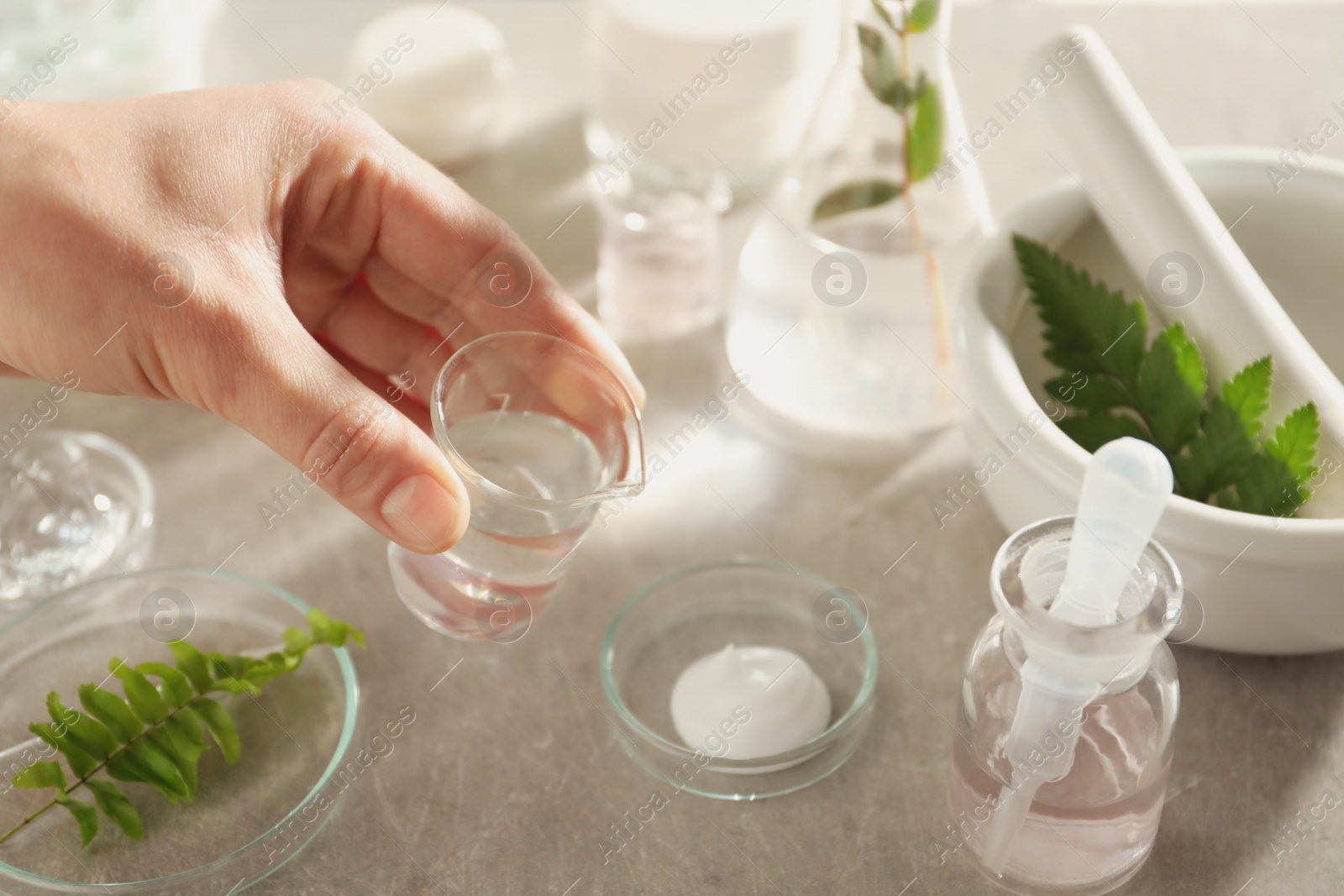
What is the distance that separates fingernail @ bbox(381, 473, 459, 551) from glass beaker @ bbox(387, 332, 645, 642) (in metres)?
0.04

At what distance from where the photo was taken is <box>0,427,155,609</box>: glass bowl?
82cm

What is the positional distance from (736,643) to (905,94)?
15.6 inches

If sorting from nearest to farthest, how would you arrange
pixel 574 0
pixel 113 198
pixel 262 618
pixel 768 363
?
pixel 113 198 < pixel 262 618 < pixel 768 363 < pixel 574 0

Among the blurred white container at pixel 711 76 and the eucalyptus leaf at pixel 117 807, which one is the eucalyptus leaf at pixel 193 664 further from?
the blurred white container at pixel 711 76

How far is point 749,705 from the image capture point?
714 millimetres

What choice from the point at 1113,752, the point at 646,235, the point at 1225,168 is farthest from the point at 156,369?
the point at 1225,168

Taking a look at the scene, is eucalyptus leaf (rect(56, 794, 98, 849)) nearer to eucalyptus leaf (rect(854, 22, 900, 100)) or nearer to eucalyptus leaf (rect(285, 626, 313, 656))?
eucalyptus leaf (rect(285, 626, 313, 656))

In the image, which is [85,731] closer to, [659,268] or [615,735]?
[615,735]

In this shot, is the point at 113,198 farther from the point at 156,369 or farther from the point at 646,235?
the point at 646,235

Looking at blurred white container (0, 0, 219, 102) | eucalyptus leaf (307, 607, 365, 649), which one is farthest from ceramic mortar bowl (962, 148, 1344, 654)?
blurred white container (0, 0, 219, 102)

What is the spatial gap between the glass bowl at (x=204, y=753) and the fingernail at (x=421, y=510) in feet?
0.56

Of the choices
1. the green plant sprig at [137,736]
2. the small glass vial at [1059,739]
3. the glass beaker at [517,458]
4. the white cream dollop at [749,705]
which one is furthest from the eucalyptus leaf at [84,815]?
the small glass vial at [1059,739]

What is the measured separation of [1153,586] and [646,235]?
56cm

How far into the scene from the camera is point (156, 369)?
67 centimetres
